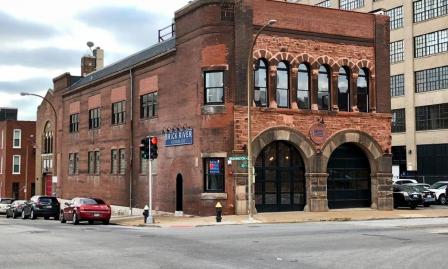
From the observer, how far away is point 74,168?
53.4 m

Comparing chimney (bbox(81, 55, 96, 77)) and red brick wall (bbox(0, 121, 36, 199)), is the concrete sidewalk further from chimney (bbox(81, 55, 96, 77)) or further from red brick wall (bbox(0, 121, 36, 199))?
red brick wall (bbox(0, 121, 36, 199))

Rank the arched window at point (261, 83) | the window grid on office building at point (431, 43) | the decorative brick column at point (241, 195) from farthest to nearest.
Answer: the window grid on office building at point (431, 43) < the arched window at point (261, 83) < the decorative brick column at point (241, 195)

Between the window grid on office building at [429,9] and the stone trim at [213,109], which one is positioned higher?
the window grid on office building at [429,9]

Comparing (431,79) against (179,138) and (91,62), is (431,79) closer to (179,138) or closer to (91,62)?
(91,62)

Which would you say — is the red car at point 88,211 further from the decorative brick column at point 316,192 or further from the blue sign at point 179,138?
the decorative brick column at point 316,192

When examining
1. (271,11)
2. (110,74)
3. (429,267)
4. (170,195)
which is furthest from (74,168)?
(429,267)

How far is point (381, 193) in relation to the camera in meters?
36.7

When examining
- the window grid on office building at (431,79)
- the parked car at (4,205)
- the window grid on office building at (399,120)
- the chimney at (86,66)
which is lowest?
the parked car at (4,205)

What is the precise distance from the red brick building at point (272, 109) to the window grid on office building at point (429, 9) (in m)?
26.8

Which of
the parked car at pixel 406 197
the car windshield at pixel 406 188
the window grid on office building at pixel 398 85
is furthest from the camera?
the window grid on office building at pixel 398 85

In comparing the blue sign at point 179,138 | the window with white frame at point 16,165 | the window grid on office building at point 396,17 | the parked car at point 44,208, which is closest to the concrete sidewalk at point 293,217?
the blue sign at point 179,138

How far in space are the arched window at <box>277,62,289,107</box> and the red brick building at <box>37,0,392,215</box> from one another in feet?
0.19

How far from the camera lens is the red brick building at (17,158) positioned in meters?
77.9

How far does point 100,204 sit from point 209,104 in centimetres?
783
